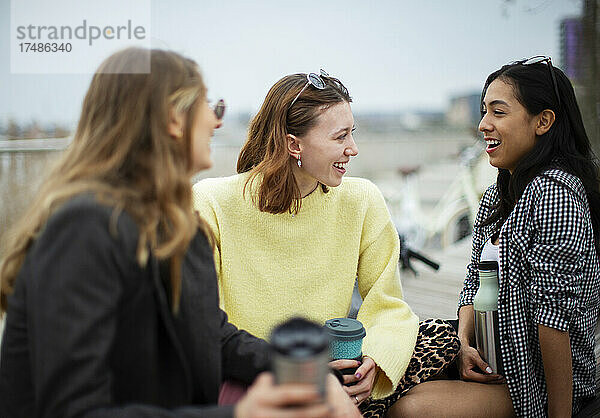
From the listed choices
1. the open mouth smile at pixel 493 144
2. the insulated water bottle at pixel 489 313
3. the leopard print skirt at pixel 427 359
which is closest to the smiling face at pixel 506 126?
the open mouth smile at pixel 493 144

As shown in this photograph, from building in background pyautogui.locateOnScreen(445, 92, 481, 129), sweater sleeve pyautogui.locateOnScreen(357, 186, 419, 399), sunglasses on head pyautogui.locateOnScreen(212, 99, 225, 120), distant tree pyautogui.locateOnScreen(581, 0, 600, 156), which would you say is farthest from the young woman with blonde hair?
building in background pyautogui.locateOnScreen(445, 92, 481, 129)

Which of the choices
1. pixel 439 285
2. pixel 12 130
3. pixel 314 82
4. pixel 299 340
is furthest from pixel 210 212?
pixel 439 285

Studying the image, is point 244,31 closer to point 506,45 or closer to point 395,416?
point 506,45

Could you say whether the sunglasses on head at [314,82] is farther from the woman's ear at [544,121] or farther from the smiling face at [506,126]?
the woman's ear at [544,121]

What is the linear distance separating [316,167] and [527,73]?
2.38 ft

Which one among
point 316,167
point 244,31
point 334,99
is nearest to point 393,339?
point 316,167

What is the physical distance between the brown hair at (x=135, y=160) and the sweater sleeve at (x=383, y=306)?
2.88 ft

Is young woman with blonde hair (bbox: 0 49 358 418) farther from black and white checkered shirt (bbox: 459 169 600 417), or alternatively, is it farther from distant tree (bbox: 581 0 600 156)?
distant tree (bbox: 581 0 600 156)

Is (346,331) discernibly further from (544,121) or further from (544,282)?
(544,121)

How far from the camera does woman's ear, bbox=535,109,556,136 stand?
1685 mm

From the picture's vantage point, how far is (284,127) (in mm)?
1824

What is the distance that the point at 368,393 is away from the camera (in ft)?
5.05

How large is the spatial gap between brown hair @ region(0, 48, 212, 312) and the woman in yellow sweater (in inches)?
30.9

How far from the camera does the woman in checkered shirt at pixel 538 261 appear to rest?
1.51m
